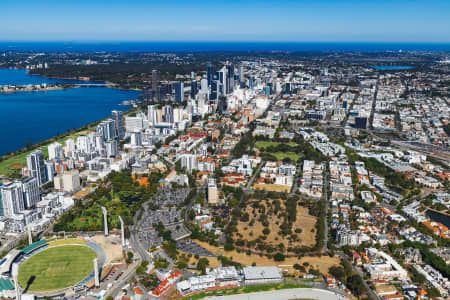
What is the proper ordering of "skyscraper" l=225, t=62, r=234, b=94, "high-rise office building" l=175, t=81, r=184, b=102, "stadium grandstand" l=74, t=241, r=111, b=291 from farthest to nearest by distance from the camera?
"skyscraper" l=225, t=62, r=234, b=94 < "high-rise office building" l=175, t=81, r=184, b=102 < "stadium grandstand" l=74, t=241, r=111, b=291

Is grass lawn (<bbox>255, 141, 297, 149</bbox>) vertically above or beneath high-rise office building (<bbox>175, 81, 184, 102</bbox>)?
beneath

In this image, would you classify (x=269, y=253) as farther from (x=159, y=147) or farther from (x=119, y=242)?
(x=159, y=147)

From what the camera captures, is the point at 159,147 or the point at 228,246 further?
the point at 159,147

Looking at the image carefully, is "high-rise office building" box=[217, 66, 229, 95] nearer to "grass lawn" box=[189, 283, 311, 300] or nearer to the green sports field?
the green sports field

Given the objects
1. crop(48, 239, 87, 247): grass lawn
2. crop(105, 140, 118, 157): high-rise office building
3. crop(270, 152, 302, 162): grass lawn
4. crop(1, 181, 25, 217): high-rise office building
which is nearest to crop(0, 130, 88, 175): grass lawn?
crop(105, 140, 118, 157): high-rise office building

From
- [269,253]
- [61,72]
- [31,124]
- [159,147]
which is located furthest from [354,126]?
[61,72]

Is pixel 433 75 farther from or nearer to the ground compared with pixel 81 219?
farther from the ground

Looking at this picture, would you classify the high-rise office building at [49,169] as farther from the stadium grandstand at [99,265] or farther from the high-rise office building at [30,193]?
the stadium grandstand at [99,265]
